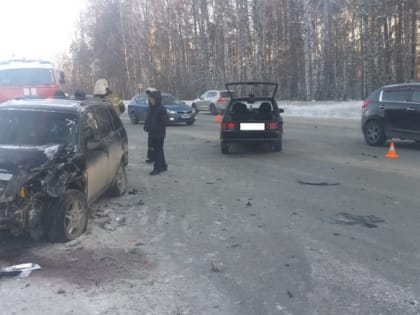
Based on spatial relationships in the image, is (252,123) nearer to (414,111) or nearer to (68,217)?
(414,111)

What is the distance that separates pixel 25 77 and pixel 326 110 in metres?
16.4

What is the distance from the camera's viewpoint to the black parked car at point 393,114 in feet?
40.1

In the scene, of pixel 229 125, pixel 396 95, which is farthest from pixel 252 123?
pixel 396 95

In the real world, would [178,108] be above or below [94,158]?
above

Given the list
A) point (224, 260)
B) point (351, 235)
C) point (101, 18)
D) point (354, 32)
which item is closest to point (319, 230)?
point (351, 235)

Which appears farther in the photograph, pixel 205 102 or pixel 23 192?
pixel 205 102

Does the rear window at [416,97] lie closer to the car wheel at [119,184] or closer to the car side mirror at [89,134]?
the car wheel at [119,184]

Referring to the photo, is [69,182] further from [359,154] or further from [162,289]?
[359,154]

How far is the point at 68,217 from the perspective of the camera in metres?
5.50

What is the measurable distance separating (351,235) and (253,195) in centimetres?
246

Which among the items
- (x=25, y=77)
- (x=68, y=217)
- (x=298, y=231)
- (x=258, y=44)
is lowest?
(x=298, y=231)

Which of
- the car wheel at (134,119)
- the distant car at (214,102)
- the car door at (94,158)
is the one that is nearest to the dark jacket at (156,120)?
the car door at (94,158)

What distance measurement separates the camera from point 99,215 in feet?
22.1

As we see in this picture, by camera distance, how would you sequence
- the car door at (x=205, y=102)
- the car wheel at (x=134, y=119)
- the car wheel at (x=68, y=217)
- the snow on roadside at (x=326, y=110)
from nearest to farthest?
the car wheel at (x=68, y=217), the car wheel at (x=134, y=119), the snow on roadside at (x=326, y=110), the car door at (x=205, y=102)
